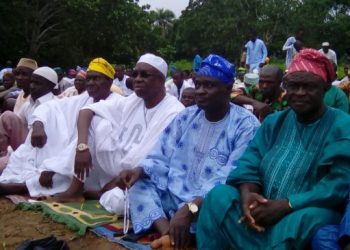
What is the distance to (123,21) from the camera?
2695cm

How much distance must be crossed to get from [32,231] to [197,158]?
1.57 metres

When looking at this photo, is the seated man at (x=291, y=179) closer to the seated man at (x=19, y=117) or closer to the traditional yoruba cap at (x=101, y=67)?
the traditional yoruba cap at (x=101, y=67)

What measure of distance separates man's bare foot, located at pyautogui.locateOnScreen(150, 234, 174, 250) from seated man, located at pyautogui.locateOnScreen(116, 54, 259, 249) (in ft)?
0.43

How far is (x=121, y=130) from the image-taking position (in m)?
5.00

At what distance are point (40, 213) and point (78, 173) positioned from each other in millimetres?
525

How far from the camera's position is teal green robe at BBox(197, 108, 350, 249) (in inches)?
112

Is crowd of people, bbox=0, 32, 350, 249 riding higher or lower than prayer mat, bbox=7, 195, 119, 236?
higher

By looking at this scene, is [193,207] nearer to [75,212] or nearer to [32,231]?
Result: [75,212]

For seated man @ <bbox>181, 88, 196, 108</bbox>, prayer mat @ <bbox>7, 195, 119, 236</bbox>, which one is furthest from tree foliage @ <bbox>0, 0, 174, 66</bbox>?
prayer mat @ <bbox>7, 195, 119, 236</bbox>

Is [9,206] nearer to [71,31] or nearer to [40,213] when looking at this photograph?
[40,213]

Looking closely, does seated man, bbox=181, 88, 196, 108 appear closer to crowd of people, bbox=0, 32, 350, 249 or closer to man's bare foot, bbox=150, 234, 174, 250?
crowd of people, bbox=0, 32, 350, 249

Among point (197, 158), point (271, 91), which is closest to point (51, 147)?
point (197, 158)

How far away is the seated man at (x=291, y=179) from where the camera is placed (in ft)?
9.48

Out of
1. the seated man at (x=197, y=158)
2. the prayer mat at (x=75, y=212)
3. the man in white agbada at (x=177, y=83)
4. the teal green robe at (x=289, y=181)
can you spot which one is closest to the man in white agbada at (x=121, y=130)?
the prayer mat at (x=75, y=212)
